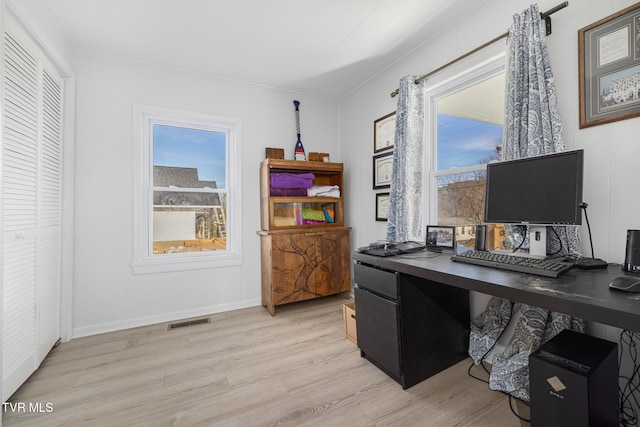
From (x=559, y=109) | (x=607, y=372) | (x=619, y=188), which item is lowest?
(x=607, y=372)

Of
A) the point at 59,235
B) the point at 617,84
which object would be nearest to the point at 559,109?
the point at 617,84

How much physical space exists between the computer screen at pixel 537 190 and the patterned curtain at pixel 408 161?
2.51 ft

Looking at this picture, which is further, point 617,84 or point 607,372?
point 617,84

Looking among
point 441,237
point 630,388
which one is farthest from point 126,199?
point 630,388

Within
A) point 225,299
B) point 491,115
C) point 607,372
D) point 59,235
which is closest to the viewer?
point 607,372

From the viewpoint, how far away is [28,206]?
1.82 metres

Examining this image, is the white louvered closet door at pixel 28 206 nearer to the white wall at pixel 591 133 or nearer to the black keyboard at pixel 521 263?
the black keyboard at pixel 521 263

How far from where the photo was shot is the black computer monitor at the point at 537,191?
4.41 ft

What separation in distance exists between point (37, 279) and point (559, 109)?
3.57m

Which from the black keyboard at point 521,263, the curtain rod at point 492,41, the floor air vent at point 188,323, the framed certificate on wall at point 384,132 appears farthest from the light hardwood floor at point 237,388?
the curtain rod at point 492,41

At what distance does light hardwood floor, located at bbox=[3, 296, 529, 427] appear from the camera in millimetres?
1514

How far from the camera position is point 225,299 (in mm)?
3098

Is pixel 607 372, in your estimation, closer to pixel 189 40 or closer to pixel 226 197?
pixel 226 197

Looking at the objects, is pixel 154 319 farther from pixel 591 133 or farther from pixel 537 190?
pixel 591 133
